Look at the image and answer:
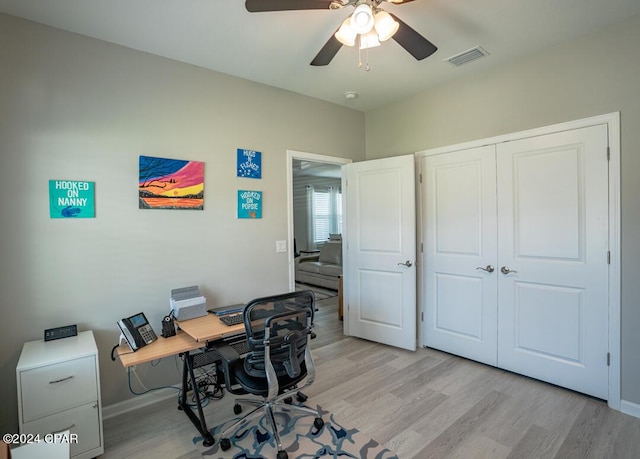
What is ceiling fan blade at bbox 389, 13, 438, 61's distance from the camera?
1.75 meters

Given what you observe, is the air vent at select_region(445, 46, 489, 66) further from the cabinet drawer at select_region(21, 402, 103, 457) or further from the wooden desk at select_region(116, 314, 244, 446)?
the cabinet drawer at select_region(21, 402, 103, 457)

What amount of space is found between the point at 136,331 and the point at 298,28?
237cm

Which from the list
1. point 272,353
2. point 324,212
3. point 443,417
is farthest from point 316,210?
point 272,353

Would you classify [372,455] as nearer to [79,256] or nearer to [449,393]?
[449,393]

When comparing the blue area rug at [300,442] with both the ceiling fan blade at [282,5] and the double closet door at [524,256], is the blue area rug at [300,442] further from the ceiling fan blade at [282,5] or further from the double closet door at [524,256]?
the ceiling fan blade at [282,5]

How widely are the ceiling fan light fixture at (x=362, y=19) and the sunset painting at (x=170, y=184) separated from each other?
172cm

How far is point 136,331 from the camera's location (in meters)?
2.18

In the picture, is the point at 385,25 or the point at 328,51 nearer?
the point at 385,25

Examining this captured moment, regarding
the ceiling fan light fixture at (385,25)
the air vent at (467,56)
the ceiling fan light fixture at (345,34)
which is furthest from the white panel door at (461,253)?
the ceiling fan light fixture at (345,34)

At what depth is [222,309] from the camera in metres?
2.71

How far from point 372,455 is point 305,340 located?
77cm

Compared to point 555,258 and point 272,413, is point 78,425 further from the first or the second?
point 555,258

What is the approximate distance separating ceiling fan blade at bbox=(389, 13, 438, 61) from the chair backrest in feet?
5.45

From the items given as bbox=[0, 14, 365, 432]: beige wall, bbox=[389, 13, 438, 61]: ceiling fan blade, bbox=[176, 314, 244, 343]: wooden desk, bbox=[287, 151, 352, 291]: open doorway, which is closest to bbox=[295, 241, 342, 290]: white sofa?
bbox=[287, 151, 352, 291]: open doorway
